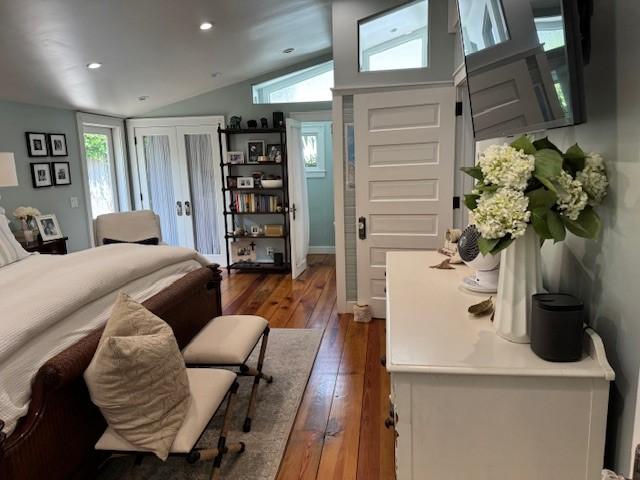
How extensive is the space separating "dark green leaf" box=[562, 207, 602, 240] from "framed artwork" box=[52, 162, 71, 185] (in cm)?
503

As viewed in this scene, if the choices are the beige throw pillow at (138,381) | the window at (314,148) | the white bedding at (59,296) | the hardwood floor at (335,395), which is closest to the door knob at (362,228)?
the hardwood floor at (335,395)

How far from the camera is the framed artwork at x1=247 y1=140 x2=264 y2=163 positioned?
19.5 feet

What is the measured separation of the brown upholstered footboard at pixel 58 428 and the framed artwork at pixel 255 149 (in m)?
4.31

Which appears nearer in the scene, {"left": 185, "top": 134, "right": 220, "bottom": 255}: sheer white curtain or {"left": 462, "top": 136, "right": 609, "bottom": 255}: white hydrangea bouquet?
{"left": 462, "top": 136, "right": 609, "bottom": 255}: white hydrangea bouquet

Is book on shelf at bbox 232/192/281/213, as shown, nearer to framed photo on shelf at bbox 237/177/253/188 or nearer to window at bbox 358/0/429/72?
framed photo on shelf at bbox 237/177/253/188

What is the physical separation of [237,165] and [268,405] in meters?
3.91

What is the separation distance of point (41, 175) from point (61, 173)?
11.6 inches

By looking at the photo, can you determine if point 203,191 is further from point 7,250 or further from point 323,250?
point 7,250

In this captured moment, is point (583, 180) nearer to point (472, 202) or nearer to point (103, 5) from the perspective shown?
point (472, 202)

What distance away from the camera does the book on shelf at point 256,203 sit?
593 centimetres

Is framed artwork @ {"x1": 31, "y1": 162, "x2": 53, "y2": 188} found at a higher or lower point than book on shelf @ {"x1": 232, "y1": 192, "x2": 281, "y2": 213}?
higher

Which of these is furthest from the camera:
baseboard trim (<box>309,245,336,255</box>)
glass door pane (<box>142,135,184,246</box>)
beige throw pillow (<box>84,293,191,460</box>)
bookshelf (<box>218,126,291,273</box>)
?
baseboard trim (<box>309,245,336,255</box>)

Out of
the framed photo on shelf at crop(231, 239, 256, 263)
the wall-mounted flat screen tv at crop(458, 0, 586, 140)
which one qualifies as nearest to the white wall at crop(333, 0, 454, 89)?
the wall-mounted flat screen tv at crop(458, 0, 586, 140)

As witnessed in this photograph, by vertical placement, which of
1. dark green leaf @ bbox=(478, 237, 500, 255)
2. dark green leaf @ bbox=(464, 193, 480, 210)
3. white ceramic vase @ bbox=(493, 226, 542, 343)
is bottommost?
white ceramic vase @ bbox=(493, 226, 542, 343)
